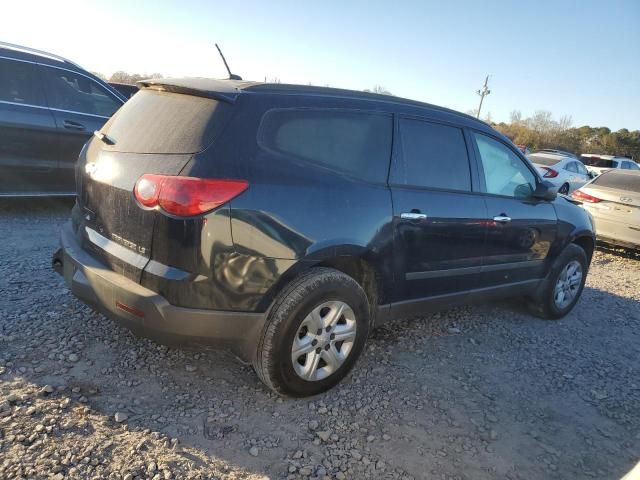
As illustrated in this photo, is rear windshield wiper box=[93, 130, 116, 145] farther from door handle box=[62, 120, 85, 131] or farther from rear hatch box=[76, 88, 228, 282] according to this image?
door handle box=[62, 120, 85, 131]

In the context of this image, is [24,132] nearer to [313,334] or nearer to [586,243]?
[313,334]

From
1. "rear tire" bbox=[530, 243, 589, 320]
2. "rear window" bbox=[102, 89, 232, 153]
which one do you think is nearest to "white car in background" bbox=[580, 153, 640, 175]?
"rear tire" bbox=[530, 243, 589, 320]

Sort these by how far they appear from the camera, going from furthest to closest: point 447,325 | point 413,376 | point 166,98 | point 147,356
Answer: point 447,325, point 413,376, point 147,356, point 166,98

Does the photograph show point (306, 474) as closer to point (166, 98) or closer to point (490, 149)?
point (166, 98)

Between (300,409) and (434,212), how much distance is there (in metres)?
1.54

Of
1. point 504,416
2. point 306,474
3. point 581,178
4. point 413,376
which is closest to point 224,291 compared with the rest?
point 306,474

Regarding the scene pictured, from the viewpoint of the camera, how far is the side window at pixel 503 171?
383 cm

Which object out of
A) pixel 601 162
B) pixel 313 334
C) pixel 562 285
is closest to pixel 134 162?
pixel 313 334

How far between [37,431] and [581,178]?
56.1ft

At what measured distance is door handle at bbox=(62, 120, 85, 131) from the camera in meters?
5.47

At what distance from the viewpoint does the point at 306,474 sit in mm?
2275

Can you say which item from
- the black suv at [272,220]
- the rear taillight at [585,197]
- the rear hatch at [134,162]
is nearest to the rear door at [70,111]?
the black suv at [272,220]

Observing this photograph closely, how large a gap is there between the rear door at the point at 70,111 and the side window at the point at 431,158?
402 centimetres

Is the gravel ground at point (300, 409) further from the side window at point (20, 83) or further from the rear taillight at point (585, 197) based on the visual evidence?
the rear taillight at point (585, 197)
